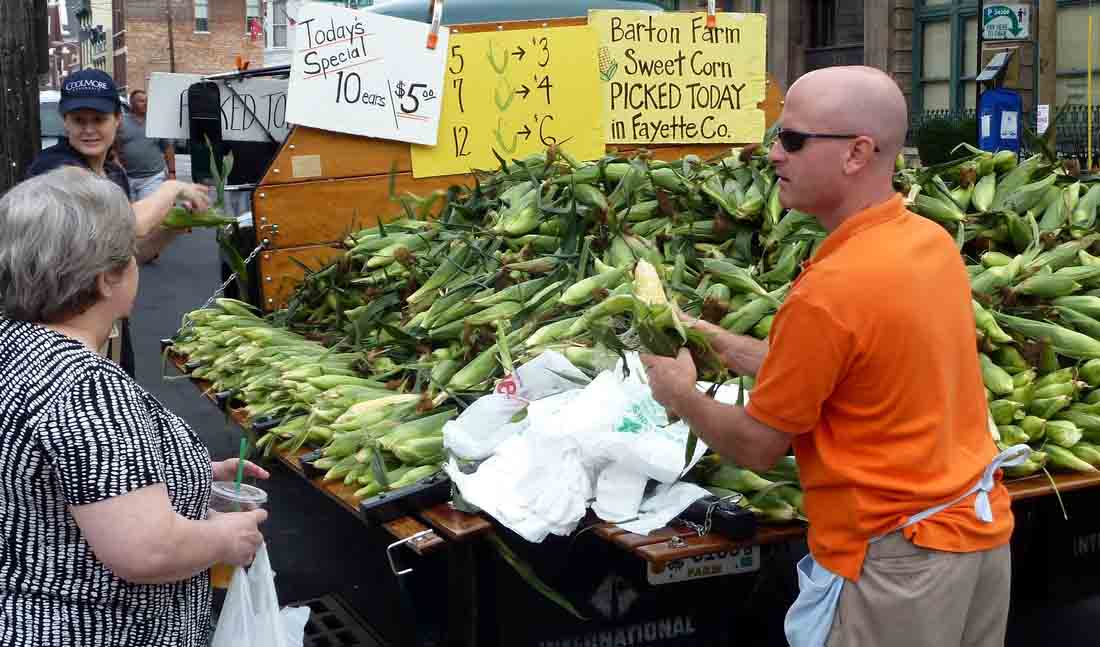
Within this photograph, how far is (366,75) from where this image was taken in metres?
5.66

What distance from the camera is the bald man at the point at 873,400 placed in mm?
2213

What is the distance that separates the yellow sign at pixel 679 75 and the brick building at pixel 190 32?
58.9m

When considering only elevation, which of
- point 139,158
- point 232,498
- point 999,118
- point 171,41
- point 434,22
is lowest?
point 232,498

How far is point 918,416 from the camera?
225 centimetres

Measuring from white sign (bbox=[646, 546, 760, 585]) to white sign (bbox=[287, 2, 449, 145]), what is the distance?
3.30 metres

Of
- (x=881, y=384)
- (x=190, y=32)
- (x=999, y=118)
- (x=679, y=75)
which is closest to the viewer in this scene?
(x=881, y=384)

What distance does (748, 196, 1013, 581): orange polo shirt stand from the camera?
220 cm

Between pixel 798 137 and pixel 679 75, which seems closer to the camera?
pixel 798 137

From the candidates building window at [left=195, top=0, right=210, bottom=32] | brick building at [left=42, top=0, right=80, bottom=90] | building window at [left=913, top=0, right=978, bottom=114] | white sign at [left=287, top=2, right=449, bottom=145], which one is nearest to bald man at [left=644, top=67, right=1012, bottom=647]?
white sign at [left=287, top=2, right=449, bottom=145]

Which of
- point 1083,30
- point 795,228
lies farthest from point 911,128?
point 795,228

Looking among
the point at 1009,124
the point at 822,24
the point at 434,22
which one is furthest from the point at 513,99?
the point at 822,24

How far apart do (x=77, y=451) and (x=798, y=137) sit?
135cm

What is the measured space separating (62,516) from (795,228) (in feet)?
8.54

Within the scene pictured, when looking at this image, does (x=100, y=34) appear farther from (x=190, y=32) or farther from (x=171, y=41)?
(x=171, y=41)
